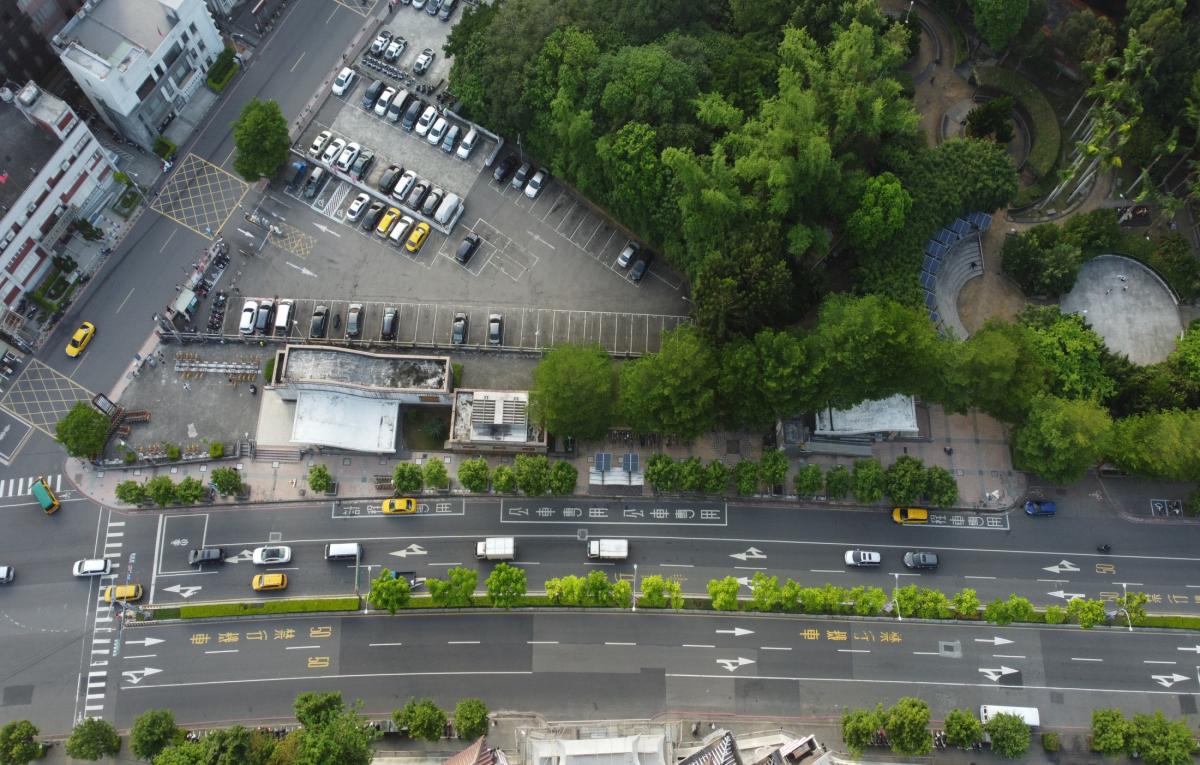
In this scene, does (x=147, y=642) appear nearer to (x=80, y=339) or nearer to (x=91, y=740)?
(x=91, y=740)

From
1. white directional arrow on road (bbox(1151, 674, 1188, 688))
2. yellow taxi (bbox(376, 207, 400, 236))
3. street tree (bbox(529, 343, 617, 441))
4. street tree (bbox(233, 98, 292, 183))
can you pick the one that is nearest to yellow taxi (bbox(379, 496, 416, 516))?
street tree (bbox(529, 343, 617, 441))

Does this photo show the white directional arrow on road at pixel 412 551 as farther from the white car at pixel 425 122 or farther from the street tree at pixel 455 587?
the white car at pixel 425 122

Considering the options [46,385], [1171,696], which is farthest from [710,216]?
[46,385]

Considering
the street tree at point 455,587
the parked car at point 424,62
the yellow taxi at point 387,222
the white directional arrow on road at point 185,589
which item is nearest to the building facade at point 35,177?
the yellow taxi at point 387,222

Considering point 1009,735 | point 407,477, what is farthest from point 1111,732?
point 407,477

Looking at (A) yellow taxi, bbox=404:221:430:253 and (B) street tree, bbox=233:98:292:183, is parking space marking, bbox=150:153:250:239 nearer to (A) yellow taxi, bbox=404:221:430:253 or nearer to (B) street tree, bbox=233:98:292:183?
(B) street tree, bbox=233:98:292:183

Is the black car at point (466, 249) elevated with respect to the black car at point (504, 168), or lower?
lower

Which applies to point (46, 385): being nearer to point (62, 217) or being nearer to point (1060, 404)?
point (62, 217)
